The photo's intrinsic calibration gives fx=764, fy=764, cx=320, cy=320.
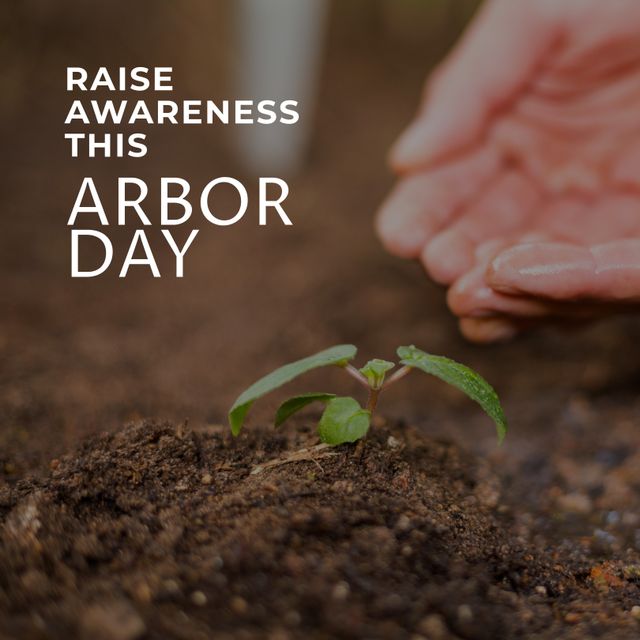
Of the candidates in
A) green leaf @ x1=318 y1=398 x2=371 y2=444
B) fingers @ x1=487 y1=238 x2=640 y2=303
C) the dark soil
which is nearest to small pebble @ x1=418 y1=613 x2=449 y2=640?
the dark soil

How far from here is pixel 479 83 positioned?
199 centimetres

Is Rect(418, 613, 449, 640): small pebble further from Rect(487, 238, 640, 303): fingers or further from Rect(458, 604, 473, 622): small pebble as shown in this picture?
Rect(487, 238, 640, 303): fingers

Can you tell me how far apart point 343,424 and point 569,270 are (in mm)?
542

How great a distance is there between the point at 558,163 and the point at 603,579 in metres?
1.22

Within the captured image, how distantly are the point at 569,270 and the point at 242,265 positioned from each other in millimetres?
1677

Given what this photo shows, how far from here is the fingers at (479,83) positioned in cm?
→ 195

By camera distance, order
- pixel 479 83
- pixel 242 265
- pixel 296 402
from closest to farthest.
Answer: pixel 296 402, pixel 479 83, pixel 242 265

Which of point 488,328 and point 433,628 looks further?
point 488,328

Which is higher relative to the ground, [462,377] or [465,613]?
[462,377]

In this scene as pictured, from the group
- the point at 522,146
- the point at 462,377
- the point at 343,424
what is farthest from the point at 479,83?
the point at 343,424

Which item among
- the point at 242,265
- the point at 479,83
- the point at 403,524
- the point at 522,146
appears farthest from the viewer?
the point at 242,265

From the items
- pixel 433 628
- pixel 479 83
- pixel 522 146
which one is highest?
pixel 479 83

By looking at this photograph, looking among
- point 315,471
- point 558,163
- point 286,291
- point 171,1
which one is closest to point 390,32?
point 171,1

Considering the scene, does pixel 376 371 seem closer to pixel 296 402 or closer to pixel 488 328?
pixel 296 402
